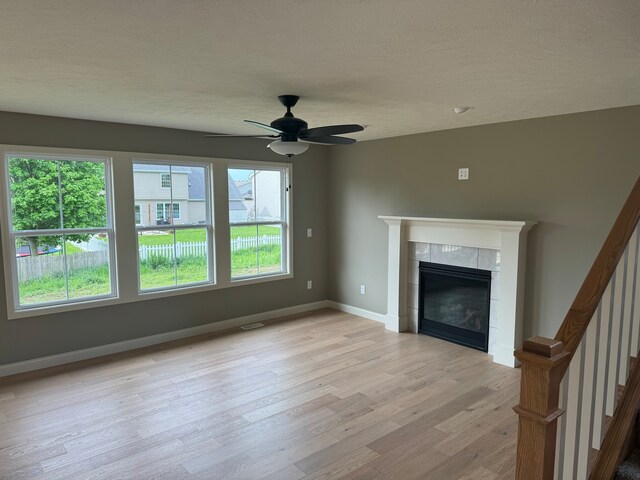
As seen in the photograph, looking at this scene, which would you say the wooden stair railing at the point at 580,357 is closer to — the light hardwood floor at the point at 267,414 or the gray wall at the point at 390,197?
the light hardwood floor at the point at 267,414

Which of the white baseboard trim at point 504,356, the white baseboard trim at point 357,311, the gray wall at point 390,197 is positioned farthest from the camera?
the white baseboard trim at point 357,311

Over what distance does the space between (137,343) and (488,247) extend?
3.91m

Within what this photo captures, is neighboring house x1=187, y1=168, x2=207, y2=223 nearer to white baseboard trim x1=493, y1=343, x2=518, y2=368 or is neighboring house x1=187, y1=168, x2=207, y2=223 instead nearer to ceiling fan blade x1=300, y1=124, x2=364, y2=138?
ceiling fan blade x1=300, y1=124, x2=364, y2=138

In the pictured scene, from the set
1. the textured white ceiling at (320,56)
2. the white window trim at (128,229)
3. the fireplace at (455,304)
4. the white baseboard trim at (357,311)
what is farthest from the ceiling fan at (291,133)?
the white baseboard trim at (357,311)

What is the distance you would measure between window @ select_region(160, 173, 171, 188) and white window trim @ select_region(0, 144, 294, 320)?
0.51ft

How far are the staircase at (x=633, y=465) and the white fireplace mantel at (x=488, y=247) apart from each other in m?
2.36

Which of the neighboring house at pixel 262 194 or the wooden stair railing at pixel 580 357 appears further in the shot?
the neighboring house at pixel 262 194

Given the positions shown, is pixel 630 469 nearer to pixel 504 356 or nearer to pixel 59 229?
pixel 504 356

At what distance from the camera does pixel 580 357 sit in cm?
139

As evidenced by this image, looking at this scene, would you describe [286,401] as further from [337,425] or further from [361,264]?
[361,264]

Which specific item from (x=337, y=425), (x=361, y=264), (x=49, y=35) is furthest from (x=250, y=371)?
(x=49, y=35)

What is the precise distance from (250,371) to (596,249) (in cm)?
332

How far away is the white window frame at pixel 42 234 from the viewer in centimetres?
380

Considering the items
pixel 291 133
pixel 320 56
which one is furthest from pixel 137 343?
pixel 320 56
